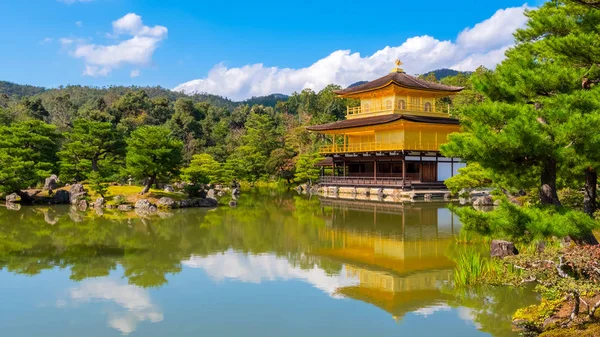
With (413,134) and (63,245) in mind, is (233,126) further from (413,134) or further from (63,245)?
(63,245)

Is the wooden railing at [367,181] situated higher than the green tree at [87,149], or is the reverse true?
the green tree at [87,149]

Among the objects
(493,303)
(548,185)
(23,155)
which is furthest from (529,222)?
(23,155)

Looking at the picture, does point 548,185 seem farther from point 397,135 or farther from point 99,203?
point 397,135

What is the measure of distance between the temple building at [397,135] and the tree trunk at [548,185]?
18099mm

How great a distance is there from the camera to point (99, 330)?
241 inches

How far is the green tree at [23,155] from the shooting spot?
20.8 m

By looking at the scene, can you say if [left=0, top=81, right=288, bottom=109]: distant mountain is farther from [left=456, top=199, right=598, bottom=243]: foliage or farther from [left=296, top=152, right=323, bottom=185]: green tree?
[left=456, top=199, right=598, bottom=243]: foliage

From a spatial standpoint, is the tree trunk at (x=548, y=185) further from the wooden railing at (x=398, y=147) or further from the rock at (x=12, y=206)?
the rock at (x=12, y=206)

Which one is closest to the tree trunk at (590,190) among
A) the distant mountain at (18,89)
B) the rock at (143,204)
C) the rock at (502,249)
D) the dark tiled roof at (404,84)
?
the rock at (502,249)

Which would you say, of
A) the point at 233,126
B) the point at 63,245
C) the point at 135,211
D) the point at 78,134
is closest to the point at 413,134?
the point at 135,211

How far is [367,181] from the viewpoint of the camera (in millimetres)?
26656

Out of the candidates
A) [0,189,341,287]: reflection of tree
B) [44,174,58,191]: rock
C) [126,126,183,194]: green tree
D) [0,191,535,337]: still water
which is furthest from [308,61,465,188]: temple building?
[44,174,58,191]: rock

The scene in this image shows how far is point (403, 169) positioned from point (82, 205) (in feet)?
50.2

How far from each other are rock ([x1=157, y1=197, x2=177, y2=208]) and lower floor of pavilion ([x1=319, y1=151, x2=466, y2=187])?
10924 mm
